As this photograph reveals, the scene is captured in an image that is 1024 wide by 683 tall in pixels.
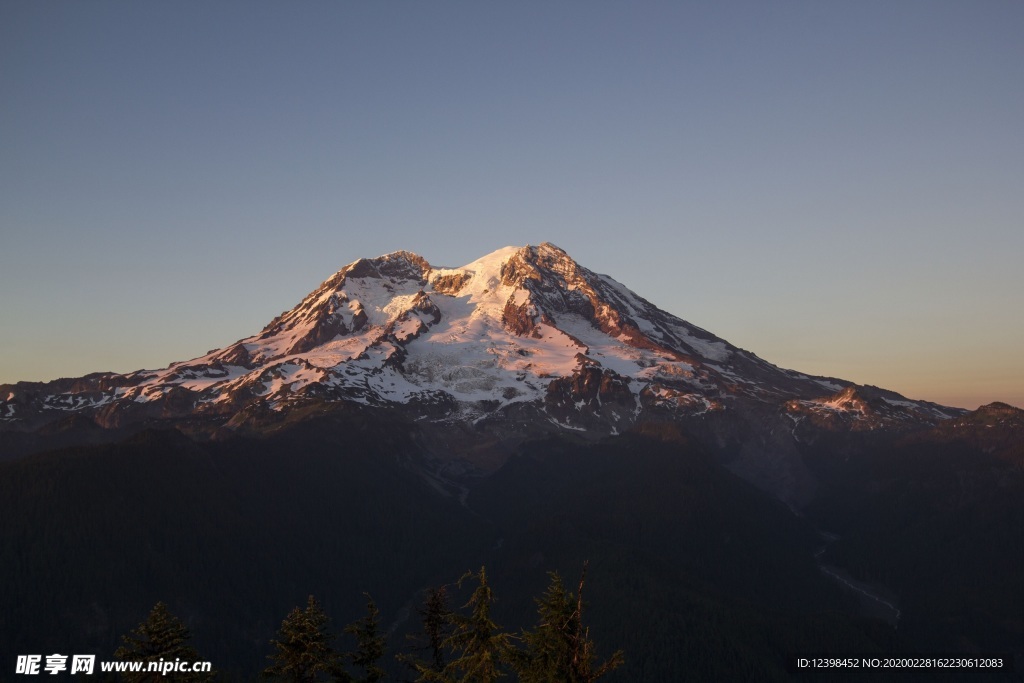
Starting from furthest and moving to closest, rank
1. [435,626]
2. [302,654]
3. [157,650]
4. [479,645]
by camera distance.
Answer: [435,626] < [302,654] < [157,650] < [479,645]

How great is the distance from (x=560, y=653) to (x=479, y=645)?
4.42 m

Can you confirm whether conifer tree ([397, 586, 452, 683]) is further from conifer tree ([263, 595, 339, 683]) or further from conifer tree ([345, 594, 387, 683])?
conifer tree ([263, 595, 339, 683])

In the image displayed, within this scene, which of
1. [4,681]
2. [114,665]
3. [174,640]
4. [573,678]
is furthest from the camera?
[4,681]

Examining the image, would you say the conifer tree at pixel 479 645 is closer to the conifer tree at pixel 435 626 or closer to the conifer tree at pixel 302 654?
the conifer tree at pixel 435 626

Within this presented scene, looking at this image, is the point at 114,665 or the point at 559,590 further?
the point at 114,665

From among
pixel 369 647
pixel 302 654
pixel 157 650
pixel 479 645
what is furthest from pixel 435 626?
pixel 157 650

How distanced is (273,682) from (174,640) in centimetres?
825

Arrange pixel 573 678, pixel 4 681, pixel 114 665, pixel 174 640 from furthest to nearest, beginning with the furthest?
pixel 4 681 → pixel 114 665 → pixel 174 640 → pixel 573 678

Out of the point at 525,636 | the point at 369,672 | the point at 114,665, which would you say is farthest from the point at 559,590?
the point at 114,665

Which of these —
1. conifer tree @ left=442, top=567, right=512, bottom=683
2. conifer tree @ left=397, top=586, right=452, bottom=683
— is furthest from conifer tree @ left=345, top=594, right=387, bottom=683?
conifer tree @ left=442, top=567, right=512, bottom=683

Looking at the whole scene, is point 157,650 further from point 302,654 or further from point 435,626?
point 435,626

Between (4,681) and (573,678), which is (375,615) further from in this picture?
(4,681)

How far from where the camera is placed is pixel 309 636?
62.7m

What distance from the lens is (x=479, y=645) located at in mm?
52375
